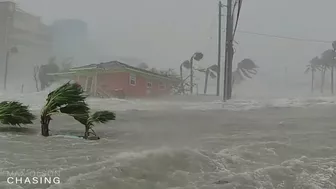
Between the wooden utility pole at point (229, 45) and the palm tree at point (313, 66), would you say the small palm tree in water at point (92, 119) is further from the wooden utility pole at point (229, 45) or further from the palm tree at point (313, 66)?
the palm tree at point (313, 66)

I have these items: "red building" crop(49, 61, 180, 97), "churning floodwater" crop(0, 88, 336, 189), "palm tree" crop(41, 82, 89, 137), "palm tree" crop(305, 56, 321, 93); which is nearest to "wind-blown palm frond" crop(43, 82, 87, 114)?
"palm tree" crop(41, 82, 89, 137)

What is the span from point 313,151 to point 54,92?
6.55ft

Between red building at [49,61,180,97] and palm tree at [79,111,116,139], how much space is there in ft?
→ 1.18

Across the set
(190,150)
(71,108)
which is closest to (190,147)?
(190,150)

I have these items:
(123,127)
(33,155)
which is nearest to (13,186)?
(33,155)

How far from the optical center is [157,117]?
3146 mm

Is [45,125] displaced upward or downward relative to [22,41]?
downward

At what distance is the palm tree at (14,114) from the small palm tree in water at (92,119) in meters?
0.40

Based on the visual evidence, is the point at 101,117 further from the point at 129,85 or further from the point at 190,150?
the point at 190,150

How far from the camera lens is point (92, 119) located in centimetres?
296

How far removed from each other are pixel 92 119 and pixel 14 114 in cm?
62

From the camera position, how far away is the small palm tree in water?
115 inches

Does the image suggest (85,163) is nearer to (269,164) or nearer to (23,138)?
(23,138)

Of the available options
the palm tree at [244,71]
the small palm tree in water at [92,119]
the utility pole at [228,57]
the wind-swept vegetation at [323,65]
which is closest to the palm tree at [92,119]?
the small palm tree in water at [92,119]
